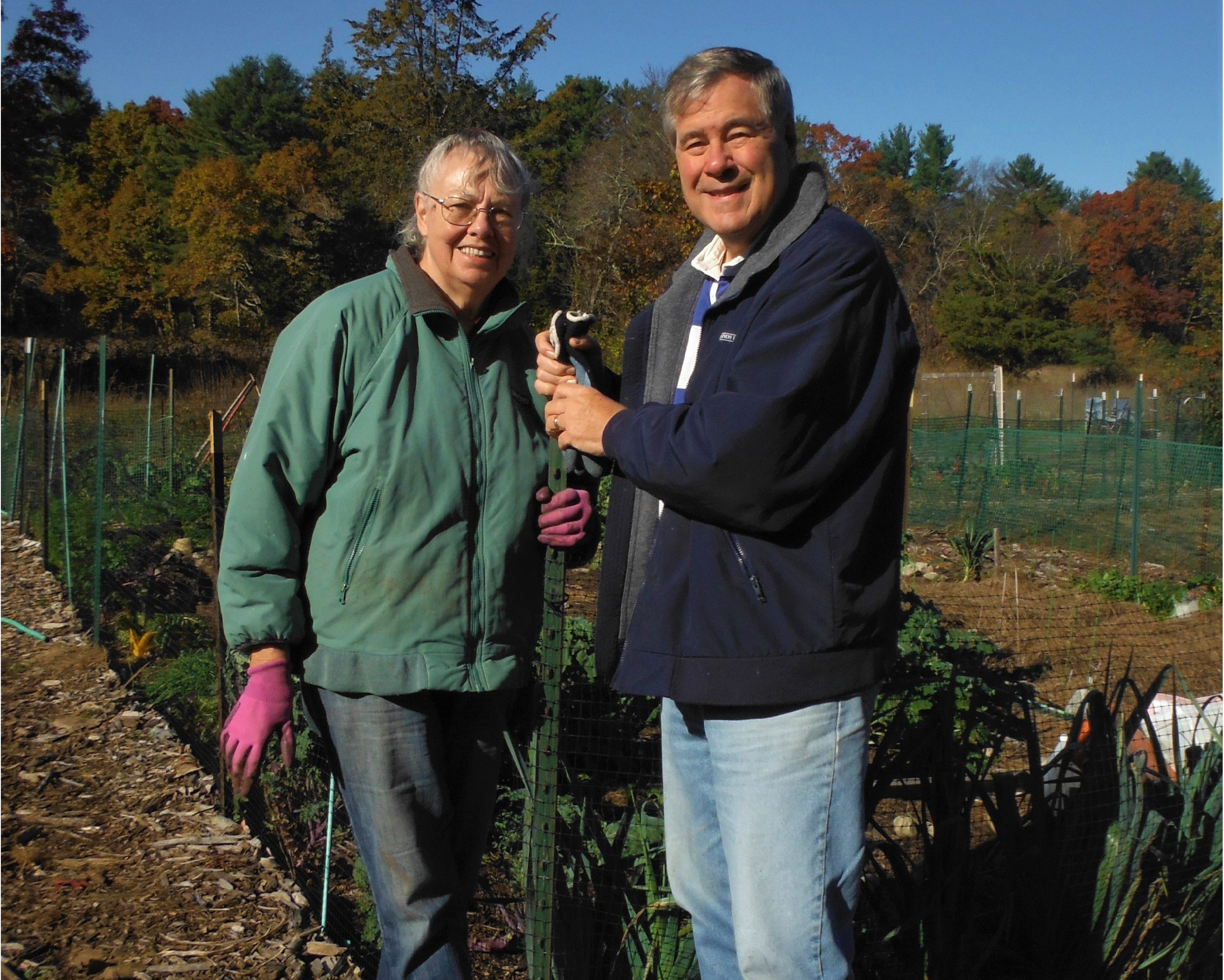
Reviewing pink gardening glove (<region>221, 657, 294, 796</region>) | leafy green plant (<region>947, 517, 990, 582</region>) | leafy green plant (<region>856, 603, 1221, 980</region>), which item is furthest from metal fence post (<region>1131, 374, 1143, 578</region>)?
pink gardening glove (<region>221, 657, 294, 796</region>)

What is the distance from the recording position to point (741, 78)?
67.0 inches

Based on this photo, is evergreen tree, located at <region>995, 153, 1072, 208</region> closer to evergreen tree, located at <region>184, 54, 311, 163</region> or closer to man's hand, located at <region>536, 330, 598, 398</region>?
evergreen tree, located at <region>184, 54, 311, 163</region>

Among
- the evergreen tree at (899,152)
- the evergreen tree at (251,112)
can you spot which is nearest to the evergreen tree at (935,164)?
the evergreen tree at (899,152)

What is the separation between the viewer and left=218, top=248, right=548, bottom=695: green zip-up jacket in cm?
188

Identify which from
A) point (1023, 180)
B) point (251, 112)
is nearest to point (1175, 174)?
point (1023, 180)

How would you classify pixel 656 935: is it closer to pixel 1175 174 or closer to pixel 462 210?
pixel 462 210

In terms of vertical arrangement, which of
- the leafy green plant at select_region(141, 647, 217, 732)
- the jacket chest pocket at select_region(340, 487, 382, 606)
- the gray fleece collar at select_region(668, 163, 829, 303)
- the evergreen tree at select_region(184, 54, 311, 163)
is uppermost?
the evergreen tree at select_region(184, 54, 311, 163)

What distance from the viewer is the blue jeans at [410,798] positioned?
194 centimetres

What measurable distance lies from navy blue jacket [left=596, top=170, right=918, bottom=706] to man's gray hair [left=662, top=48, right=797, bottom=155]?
0.49 feet

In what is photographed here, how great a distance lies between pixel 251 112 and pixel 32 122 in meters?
17.8

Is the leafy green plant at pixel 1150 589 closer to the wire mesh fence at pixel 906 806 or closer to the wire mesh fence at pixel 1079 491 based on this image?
the wire mesh fence at pixel 1079 491

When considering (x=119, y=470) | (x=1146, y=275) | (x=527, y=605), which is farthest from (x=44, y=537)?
(x=1146, y=275)

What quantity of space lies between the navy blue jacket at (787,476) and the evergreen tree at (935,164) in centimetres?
6326

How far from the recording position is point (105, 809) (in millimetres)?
3664
